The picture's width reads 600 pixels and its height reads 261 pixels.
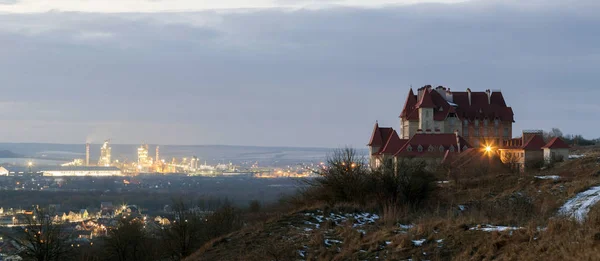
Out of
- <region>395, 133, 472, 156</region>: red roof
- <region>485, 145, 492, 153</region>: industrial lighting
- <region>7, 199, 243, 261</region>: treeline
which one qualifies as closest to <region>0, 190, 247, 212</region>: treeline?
<region>395, 133, 472, 156</region>: red roof

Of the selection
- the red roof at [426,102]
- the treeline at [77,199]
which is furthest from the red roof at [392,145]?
the treeline at [77,199]

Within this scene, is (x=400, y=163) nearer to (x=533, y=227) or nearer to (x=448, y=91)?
(x=533, y=227)

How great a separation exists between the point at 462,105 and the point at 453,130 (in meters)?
3.60

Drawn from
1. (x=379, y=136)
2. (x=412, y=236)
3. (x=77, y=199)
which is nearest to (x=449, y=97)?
(x=379, y=136)

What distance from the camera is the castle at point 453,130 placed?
6259cm

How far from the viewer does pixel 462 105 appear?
240 feet

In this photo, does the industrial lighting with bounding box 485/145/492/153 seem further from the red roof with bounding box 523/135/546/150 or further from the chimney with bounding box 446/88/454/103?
the chimney with bounding box 446/88/454/103

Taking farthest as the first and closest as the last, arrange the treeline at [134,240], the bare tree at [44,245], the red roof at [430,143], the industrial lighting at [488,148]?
1. the industrial lighting at [488,148]
2. the red roof at [430,143]
3. the treeline at [134,240]
4. the bare tree at [44,245]

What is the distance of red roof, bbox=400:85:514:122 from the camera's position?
71.2 metres

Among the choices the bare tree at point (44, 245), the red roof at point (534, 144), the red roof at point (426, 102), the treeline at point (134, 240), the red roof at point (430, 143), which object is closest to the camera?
the bare tree at point (44, 245)

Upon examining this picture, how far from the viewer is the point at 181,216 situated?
38.2 m

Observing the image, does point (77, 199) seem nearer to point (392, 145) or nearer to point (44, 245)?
point (392, 145)

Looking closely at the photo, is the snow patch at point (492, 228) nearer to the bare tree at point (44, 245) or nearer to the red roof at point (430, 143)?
the bare tree at point (44, 245)

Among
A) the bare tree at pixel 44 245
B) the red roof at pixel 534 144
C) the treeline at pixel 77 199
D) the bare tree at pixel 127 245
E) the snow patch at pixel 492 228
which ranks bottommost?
the treeline at pixel 77 199
